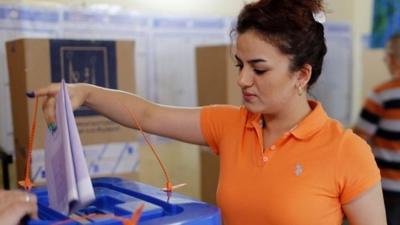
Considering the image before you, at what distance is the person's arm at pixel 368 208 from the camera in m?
0.94

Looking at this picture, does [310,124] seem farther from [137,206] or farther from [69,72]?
[69,72]

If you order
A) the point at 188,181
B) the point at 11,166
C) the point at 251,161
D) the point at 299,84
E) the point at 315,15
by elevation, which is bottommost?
the point at 188,181

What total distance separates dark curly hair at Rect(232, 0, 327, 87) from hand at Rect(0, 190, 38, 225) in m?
0.57

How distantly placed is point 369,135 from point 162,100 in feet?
3.26

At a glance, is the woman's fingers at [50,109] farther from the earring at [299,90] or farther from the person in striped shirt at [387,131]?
the person in striped shirt at [387,131]

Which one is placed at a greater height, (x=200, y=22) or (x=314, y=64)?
(x=200, y=22)

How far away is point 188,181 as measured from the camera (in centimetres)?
247

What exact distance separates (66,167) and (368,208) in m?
0.61

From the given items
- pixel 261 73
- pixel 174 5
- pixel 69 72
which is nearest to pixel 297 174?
pixel 261 73

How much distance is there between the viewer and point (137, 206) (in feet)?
2.42

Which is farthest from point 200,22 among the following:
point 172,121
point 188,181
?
point 172,121

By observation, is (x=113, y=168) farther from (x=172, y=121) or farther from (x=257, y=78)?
(x=257, y=78)

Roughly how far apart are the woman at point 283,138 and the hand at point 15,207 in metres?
0.29

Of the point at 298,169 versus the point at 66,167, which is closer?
the point at 66,167
